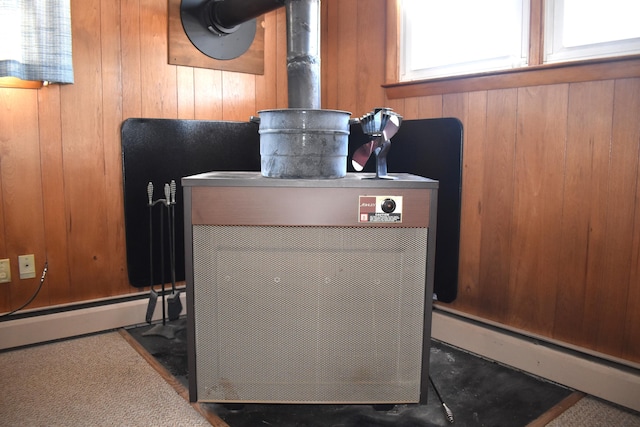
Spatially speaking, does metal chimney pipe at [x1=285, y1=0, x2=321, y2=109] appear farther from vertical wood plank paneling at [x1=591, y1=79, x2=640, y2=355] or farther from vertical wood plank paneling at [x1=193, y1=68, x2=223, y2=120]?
vertical wood plank paneling at [x1=591, y1=79, x2=640, y2=355]

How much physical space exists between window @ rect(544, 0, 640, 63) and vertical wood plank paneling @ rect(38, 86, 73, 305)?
80.0 inches

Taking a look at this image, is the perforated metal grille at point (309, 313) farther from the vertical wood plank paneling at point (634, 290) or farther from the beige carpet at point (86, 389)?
the vertical wood plank paneling at point (634, 290)

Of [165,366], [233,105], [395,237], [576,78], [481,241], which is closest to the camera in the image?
[395,237]

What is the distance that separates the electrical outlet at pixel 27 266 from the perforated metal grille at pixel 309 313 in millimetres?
1069

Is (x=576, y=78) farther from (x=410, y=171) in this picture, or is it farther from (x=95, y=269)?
(x=95, y=269)

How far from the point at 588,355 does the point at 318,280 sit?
3.51ft

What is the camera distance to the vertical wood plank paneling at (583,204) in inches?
70.7

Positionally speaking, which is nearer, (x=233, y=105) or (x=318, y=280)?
(x=318, y=280)

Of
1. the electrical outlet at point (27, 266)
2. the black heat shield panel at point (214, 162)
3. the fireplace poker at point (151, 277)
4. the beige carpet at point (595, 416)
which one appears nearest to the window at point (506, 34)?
the black heat shield panel at point (214, 162)

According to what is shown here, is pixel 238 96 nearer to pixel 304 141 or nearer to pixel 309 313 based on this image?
pixel 304 141

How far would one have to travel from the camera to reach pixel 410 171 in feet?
7.89

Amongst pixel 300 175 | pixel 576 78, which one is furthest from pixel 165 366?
pixel 576 78

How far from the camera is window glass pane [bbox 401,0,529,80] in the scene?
2053 mm

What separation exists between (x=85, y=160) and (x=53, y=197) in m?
0.21
